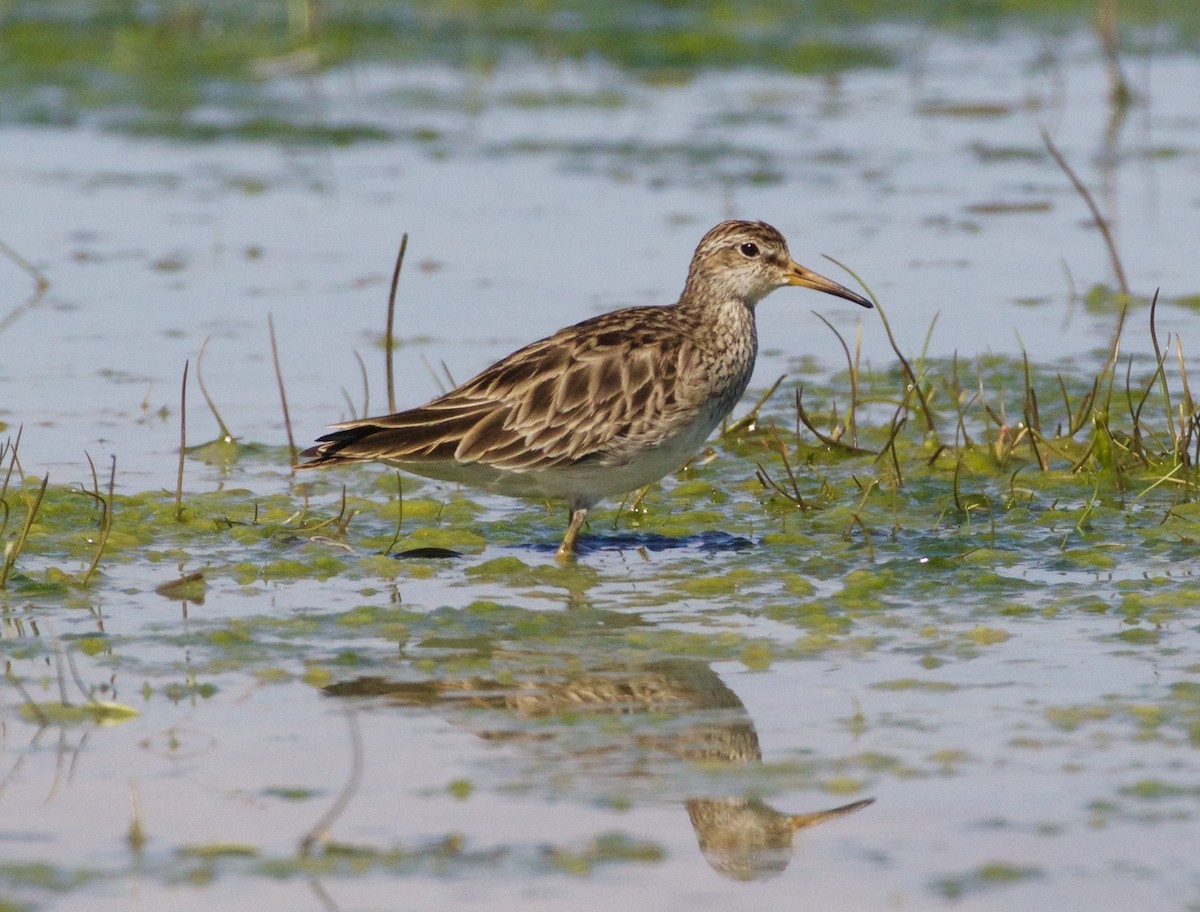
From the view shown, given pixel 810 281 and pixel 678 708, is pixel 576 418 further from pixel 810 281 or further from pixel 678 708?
pixel 678 708

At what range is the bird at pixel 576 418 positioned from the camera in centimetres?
903

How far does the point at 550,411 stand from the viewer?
361 inches

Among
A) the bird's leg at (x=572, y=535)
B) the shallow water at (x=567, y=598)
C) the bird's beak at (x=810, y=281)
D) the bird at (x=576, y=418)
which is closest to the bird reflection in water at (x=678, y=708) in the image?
the shallow water at (x=567, y=598)

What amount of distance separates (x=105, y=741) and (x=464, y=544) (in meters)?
2.95

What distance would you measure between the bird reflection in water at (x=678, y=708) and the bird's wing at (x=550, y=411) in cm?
179

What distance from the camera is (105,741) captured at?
657 centimetres

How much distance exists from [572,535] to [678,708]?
2.25 m

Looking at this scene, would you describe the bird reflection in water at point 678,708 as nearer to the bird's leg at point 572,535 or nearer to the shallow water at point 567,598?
the shallow water at point 567,598

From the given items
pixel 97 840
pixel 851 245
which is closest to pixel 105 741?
pixel 97 840

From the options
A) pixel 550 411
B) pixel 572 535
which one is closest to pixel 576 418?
pixel 550 411

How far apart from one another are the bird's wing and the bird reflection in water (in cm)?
179

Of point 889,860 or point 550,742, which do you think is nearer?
point 889,860

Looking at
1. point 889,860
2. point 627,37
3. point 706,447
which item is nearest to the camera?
point 889,860

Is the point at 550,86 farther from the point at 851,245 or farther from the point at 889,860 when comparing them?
the point at 889,860
